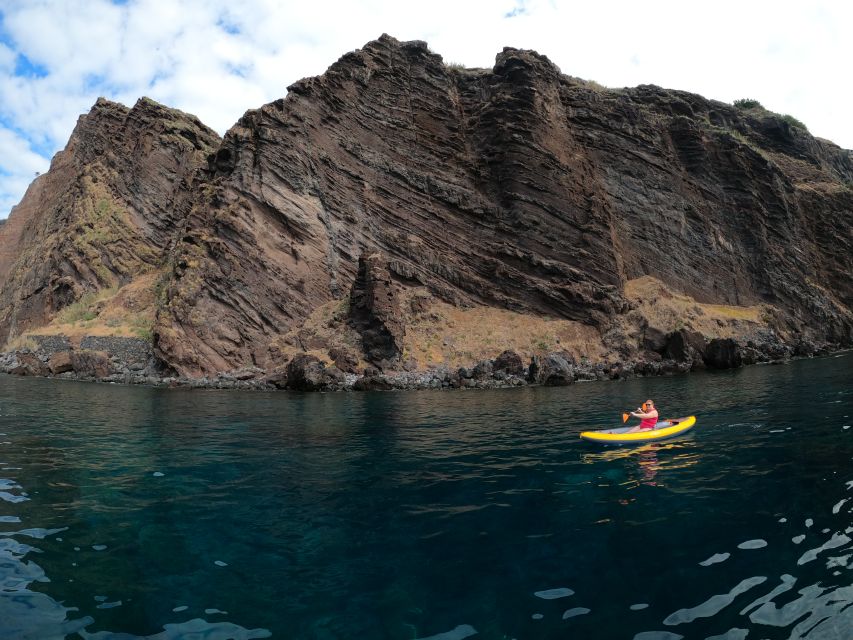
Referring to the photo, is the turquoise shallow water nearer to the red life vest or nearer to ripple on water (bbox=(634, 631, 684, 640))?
ripple on water (bbox=(634, 631, 684, 640))

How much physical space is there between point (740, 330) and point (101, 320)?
71508 mm

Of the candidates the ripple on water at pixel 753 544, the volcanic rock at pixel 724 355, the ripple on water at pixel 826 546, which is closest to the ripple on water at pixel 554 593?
the ripple on water at pixel 753 544

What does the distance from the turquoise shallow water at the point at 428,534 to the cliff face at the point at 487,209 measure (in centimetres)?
3241

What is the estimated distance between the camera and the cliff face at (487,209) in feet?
169

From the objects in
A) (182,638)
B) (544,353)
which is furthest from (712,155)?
(182,638)

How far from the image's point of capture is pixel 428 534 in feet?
32.4

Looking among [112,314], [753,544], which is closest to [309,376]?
[112,314]

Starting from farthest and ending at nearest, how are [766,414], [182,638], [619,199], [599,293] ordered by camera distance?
[619,199] → [599,293] → [766,414] → [182,638]

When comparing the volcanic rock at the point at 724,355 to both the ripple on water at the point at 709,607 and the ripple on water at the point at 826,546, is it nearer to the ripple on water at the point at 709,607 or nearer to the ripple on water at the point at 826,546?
the ripple on water at the point at 826,546

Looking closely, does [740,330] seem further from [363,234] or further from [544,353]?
[363,234]

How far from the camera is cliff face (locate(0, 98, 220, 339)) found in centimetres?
6662

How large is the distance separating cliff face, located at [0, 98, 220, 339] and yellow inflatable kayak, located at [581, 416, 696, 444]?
6440cm

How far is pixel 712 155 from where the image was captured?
7312 cm

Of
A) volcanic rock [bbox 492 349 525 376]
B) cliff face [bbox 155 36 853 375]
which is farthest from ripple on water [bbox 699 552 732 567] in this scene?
cliff face [bbox 155 36 853 375]
